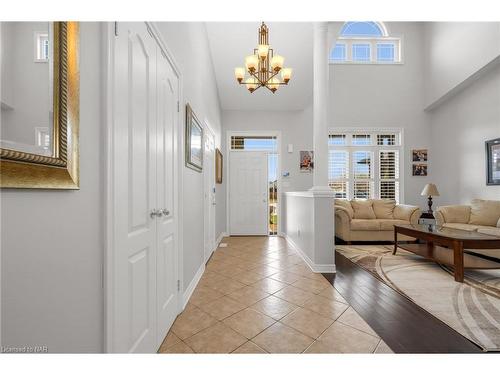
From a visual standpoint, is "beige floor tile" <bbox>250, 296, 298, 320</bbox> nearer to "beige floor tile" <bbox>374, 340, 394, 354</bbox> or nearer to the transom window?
"beige floor tile" <bbox>374, 340, 394, 354</bbox>

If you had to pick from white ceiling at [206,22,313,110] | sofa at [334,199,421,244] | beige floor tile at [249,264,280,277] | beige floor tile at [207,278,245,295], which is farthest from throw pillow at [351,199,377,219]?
beige floor tile at [207,278,245,295]

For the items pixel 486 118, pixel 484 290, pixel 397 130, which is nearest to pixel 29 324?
pixel 484 290

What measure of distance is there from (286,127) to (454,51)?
12.3 ft

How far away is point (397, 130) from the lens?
5582 mm

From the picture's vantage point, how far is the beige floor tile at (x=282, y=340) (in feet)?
4.74

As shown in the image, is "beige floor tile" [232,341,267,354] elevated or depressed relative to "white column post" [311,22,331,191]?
depressed

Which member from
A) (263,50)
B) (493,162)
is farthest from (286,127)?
(493,162)

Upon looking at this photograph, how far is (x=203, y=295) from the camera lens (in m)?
2.21

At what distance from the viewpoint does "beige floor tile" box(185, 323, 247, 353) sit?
1.44 metres

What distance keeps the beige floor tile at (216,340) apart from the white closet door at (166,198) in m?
0.24

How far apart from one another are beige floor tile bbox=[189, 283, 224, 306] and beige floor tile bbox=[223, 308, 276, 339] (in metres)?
0.38

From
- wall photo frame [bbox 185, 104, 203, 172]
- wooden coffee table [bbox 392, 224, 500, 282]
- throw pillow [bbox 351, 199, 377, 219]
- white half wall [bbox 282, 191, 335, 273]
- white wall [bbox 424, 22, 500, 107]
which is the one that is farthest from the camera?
throw pillow [bbox 351, 199, 377, 219]

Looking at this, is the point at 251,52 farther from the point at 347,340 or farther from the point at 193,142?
the point at 347,340

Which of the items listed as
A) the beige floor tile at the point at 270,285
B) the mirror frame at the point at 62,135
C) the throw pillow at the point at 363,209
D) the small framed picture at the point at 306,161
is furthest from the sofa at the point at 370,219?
the mirror frame at the point at 62,135
